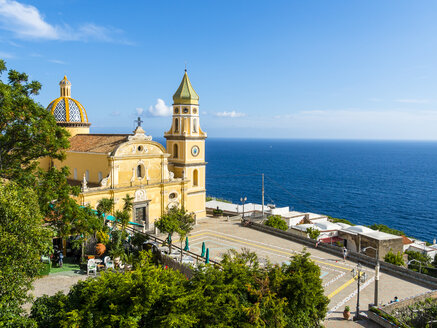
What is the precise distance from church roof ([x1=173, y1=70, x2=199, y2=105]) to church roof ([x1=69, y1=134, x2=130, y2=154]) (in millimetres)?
8569

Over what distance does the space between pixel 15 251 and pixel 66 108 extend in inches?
1264

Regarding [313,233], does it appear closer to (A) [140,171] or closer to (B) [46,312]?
(A) [140,171]

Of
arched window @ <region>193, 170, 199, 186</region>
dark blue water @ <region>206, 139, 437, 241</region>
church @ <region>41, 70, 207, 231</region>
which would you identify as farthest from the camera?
dark blue water @ <region>206, 139, 437, 241</region>

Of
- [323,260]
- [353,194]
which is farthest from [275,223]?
[353,194]

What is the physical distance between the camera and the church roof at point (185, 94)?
137 ft

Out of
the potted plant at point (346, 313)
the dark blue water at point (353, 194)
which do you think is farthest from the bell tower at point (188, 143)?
the dark blue water at point (353, 194)

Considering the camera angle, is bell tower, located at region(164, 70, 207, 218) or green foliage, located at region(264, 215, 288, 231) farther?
bell tower, located at region(164, 70, 207, 218)

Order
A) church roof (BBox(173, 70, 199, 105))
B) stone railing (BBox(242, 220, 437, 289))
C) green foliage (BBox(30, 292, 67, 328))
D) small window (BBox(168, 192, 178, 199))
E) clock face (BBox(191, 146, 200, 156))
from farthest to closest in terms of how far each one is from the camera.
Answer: clock face (BBox(191, 146, 200, 156)) → church roof (BBox(173, 70, 199, 105)) → small window (BBox(168, 192, 178, 199)) → stone railing (BBox(242, 220, 437, 289)) → green foliage (BBox(30, 292, 67, 328))

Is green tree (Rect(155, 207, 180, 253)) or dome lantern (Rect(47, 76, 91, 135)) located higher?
dome lantern (Rect(47, 76, 91, 135))

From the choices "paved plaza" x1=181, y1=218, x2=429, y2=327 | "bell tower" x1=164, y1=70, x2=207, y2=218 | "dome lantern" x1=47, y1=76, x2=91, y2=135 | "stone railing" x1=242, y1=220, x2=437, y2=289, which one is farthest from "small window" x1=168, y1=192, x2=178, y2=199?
"dome lantern" x1=47, y1=76, x2=91, y2=135

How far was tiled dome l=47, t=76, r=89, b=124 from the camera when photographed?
41750 millimetres

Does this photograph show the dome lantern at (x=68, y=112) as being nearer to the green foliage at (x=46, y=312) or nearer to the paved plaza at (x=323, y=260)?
the paved plaza at (x=323, y=260)

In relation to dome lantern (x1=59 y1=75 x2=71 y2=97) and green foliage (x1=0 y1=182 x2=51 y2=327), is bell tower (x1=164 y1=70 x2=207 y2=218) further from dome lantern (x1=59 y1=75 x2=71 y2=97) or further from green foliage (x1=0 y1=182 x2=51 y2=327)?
green foliage (x1=0 y1=182 x2=51 y2=327)

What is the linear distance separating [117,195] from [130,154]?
4.11 m
